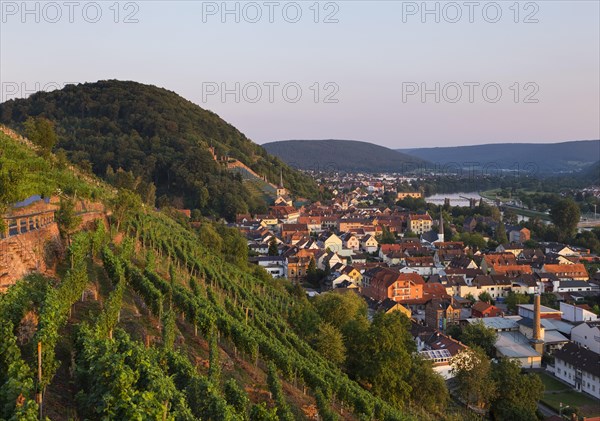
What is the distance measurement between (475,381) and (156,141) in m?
62.5

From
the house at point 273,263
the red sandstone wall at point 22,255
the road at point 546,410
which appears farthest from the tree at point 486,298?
the red sandstone wall at point 22,255

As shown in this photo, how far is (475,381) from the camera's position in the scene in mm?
21391

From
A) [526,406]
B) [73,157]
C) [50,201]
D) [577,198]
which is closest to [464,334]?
[526,406]

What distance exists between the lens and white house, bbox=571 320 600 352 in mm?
30134

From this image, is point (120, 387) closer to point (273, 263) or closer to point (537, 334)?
point (537, 334)

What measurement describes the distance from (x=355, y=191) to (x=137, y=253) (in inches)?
3785

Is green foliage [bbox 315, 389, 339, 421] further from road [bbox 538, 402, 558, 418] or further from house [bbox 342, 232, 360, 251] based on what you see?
house [bbox 342, 232, 360, 251]

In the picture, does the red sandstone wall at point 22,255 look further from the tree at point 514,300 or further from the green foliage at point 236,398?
the tree at point 514,300

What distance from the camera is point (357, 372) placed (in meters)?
20.4

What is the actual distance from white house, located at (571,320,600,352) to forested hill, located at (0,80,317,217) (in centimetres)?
3301

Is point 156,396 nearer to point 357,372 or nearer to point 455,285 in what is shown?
point 357,372

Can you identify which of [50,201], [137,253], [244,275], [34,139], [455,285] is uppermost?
[34,139]

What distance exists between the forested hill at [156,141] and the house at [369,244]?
1637 centimetres

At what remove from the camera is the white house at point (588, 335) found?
30.1m
